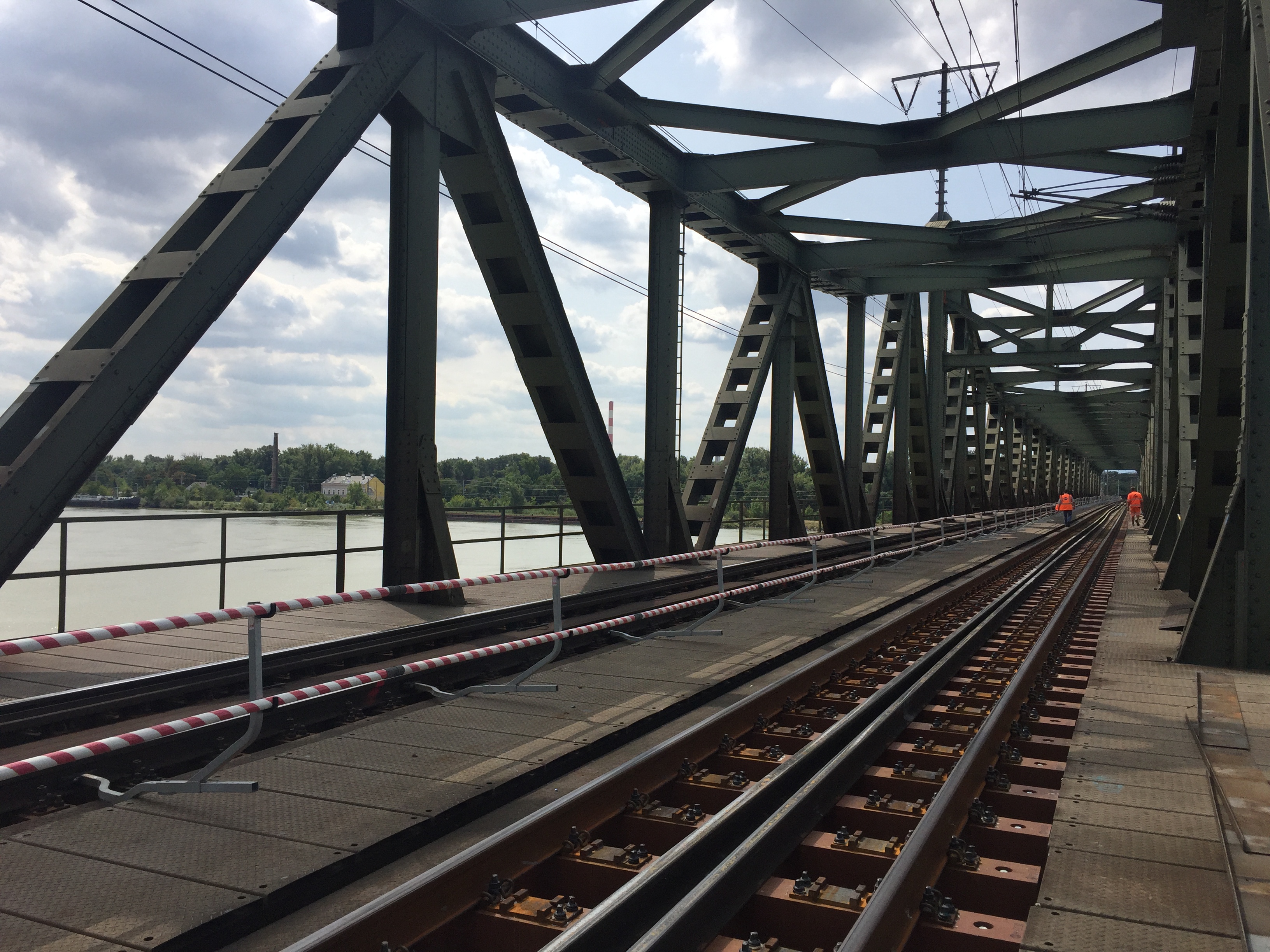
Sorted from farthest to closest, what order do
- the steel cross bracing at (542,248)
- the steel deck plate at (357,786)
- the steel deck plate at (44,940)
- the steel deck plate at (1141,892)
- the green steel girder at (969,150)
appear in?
1. the green steel girder at (969,150)
2. the steel cross bracing at (542,248)
3. the steel deck plate at (357,786)
4. the steel deck plate at (1141,892)
5. the steel deck plate at (44,940)

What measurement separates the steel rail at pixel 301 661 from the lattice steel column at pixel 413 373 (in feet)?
4.62

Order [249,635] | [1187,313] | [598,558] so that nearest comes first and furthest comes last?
[249,635], [598,558], [1187,313]

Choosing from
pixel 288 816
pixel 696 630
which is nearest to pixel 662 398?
pixel 696 630

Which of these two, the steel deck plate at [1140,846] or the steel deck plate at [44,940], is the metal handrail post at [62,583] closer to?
the steel deck plate at [44,940]

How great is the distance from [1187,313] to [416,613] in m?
14.1

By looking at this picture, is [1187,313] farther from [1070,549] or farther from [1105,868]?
[1105,868]

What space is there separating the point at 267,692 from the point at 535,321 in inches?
289

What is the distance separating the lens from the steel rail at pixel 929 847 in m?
3.06

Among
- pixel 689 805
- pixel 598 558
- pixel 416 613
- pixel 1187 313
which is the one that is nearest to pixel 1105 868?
pixel 689 805

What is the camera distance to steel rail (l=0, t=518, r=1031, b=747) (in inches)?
226

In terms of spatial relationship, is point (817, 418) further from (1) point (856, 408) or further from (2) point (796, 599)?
(2) point (796, 599)

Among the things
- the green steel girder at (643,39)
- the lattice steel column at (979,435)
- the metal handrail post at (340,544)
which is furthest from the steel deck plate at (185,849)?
the lattice steel column at (979,435)

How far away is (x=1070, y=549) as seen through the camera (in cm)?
2519

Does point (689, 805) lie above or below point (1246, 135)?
below
